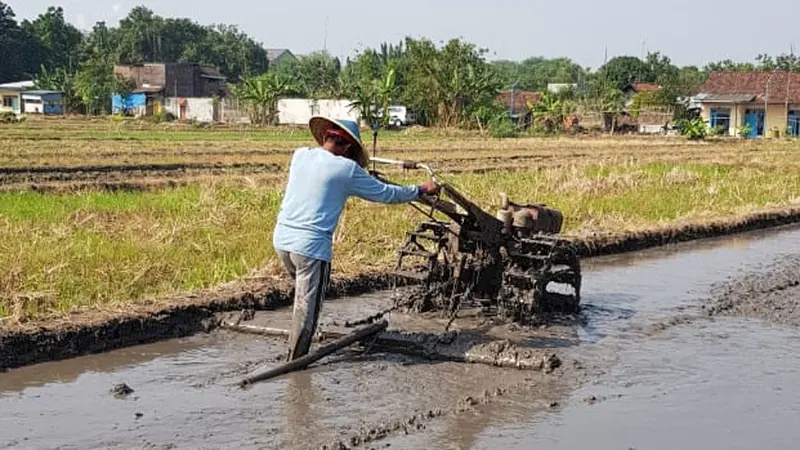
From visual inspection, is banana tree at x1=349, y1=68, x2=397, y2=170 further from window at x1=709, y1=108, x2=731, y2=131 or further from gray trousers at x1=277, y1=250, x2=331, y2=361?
gray trousers at x1=277, y1=250, x2=331, y2=361

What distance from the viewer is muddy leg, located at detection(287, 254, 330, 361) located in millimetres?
5793

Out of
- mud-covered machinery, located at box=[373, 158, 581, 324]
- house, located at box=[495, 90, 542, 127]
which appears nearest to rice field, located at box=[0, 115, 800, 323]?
mud-covered machinery, located at box=[373, 158, 581, 324]

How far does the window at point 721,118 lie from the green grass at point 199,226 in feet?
111

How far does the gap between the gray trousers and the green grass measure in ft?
5.87

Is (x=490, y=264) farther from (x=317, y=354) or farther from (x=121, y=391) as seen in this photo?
(x=121, y=391)

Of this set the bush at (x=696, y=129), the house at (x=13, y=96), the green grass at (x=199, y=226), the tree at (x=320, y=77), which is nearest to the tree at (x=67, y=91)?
the house at (x=13, y=96)

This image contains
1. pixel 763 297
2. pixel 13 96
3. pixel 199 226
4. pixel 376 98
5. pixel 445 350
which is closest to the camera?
pixel 445 350

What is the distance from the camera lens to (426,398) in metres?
5.66

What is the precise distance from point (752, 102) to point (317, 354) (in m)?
47.1

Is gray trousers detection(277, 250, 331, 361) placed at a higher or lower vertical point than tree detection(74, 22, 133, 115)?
lower

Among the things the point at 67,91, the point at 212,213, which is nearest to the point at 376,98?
the point at 67,91

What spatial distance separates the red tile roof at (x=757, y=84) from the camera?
48.4 metres

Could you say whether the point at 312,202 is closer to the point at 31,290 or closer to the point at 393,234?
the point at 31,290

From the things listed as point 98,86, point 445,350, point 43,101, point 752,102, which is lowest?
point 445,350
